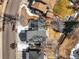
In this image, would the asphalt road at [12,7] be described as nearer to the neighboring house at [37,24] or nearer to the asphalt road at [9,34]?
the asphalt road at [9,34]

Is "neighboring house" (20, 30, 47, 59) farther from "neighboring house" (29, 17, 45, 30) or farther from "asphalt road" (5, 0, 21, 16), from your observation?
"asphalt road" (5, 0, 21, 16)

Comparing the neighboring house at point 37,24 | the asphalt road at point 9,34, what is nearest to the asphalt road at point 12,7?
the asphalt road at point 9,34

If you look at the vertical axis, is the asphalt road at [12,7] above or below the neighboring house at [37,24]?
above

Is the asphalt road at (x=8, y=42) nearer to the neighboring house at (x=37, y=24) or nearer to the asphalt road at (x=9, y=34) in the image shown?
the asphalt road at (x=9, y=34)

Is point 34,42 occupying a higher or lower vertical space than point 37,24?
lower

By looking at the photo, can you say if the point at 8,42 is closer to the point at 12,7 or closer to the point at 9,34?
the point at 9,34

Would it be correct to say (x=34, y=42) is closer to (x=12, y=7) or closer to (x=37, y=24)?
(x=37, y=24)

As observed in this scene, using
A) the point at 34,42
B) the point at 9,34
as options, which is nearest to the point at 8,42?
the point at 9,34

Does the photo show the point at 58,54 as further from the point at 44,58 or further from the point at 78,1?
the point at 78,1

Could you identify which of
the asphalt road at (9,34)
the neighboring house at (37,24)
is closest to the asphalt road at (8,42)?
A: the asphalt road at (9,34)

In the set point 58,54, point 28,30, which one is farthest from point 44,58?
point 28,30

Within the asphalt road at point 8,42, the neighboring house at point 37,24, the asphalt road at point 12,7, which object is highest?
the asphalt road at point 12,7

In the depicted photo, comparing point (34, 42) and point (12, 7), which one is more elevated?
point (12, 7)
